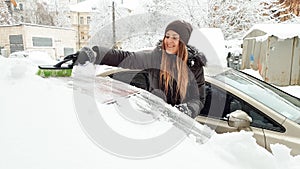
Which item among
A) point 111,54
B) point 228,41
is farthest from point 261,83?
point 228,41

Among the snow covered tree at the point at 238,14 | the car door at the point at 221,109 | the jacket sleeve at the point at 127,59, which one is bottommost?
the car door at the point at 221,109

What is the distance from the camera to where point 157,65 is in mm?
2301

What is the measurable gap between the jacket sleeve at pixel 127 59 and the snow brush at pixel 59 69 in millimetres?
248

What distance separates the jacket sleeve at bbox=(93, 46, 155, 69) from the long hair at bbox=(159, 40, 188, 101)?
170 mm

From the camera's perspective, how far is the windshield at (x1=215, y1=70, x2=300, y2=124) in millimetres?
2348

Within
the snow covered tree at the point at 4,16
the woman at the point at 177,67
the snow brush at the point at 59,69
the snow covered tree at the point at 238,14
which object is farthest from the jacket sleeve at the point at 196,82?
the snow covered tree at the point at 4,16

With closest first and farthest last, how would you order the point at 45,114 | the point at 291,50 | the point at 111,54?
the point at 45,114
the point at 111,54
the point at 291,50

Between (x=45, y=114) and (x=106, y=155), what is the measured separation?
A: 38 cm

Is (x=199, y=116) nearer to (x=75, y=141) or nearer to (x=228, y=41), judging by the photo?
(x=75, y=141)

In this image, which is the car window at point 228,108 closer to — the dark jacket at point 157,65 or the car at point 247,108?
the car at point 247,108

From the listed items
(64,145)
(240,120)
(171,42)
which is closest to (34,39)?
(171,42)

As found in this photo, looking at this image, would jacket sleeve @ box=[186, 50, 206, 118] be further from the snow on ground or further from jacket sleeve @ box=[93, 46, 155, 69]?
the snow on ground

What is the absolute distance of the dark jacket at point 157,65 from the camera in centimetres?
214

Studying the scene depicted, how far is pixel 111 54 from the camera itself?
7.29 feet
